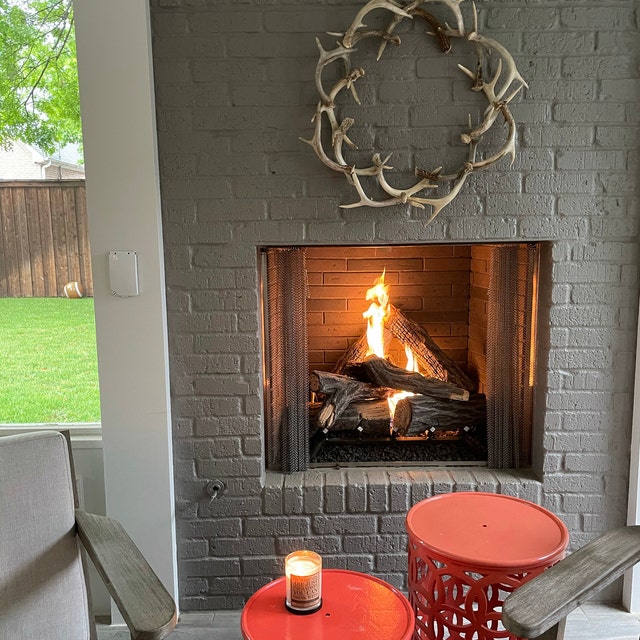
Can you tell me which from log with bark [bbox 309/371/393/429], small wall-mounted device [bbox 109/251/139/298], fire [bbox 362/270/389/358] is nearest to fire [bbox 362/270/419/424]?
fire [bbox 362/270/389/358]

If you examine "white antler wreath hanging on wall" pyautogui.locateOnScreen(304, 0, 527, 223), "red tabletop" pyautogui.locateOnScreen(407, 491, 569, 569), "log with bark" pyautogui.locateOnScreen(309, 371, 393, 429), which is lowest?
"red tabletop" pyautogui.locateOnScreen(407, 491, 569, 569)

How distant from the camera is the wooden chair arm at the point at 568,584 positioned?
1.04 m

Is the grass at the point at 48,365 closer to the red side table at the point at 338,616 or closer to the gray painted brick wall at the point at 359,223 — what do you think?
the gray painted brick wall at the point at 359,223

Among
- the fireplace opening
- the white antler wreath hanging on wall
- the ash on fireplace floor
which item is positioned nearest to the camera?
the white antler wreath hanging on wall

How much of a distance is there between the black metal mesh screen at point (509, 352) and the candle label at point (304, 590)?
0.91 metres

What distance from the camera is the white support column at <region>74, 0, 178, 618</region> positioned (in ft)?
5.74

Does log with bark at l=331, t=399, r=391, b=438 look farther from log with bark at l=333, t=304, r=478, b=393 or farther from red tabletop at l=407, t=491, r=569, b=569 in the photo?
red tabletop at l=407, t=491, r=569, b=569

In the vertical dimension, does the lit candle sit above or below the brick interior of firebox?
below

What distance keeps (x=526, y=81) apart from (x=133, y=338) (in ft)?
4.71

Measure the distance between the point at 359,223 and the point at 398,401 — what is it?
740 millimetres

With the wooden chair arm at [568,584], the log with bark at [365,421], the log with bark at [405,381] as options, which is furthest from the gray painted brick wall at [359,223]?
the wooden chair arm at [568,584]

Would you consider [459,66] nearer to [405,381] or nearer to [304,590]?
[405,381]

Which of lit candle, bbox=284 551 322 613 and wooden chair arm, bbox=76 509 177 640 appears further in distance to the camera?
lit candle, bbox=284 551 322 613

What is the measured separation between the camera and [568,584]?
1132 millimetres
